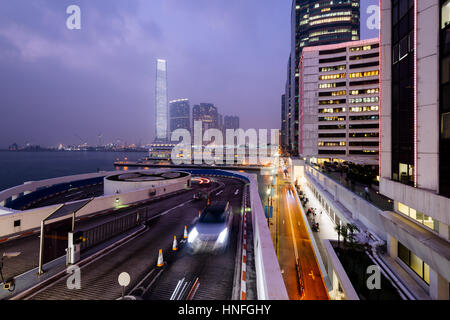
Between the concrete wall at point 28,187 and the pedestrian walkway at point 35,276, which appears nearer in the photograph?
the pedestrian walkway at point 35,276

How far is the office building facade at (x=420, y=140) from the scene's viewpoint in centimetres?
969

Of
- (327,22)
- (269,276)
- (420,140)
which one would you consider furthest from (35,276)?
(327,22)

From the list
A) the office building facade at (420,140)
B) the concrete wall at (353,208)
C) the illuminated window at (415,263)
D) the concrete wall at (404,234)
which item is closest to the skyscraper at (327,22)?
the concrete wall at (353,208)

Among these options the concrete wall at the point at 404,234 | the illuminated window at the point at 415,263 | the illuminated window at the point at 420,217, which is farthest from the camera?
the illuminated window at the point at 420,217

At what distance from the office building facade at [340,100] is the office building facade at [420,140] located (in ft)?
190

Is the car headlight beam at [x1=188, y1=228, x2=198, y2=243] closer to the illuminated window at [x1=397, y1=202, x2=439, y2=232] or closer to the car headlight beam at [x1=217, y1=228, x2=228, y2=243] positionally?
the car headlight beam at [x1=217, y1=228, x2=228, y2=243]

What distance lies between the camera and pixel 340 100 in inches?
2699

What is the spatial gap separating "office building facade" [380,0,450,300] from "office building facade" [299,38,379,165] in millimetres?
57955

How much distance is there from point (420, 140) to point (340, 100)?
66557 mm

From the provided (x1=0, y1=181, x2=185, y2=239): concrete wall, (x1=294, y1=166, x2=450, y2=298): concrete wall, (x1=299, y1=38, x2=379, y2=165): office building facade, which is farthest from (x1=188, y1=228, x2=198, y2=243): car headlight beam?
(x1=299, y1=38, x2=379, y2=165): office building facade

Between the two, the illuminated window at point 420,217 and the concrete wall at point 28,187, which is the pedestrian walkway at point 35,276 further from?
the concrete wall at point 28,187

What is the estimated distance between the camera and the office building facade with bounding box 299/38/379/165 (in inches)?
2596

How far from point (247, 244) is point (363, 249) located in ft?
25.1

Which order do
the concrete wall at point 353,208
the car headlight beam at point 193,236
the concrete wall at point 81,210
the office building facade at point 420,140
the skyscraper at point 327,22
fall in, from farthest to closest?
the skyscraper at point 327,22 → the concrete wall at point 353,208 → the car headlight beam at point 193,236 → the concrete wall at point 81,210 → the office building facade at point 420,140
